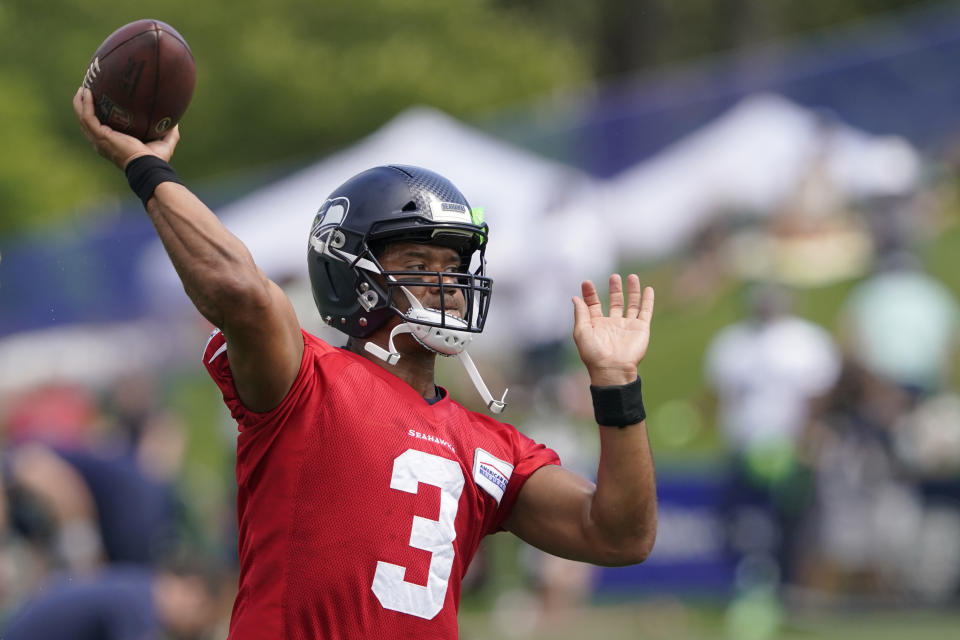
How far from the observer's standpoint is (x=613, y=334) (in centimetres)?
338

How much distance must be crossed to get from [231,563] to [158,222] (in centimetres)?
661

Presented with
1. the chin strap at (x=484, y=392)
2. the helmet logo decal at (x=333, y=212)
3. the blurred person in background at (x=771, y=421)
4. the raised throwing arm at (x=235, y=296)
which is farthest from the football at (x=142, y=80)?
the blurred person in background at (x=771, y=421)

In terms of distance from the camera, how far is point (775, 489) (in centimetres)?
995

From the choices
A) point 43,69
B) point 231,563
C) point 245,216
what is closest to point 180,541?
point 231,563

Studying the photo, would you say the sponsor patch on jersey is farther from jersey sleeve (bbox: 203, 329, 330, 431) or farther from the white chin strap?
jersey sleeve (bbox: 203, 329, 330, 431)

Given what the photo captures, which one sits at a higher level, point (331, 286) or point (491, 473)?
point (331, 286)

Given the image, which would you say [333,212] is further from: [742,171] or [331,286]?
[742,171]

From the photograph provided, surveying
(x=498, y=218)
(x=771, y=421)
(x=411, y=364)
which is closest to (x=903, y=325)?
(x=771, y=421)

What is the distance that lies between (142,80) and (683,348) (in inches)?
331

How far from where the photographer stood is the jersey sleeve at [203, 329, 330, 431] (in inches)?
118

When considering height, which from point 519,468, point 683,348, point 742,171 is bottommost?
point 519,468

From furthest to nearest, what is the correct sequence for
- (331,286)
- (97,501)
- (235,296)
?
(97,501), (331,286), (235,296)

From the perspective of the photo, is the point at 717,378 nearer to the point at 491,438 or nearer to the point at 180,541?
the point at 180,541

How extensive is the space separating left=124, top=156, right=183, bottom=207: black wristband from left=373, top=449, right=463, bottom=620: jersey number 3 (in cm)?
83
